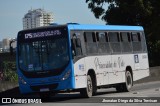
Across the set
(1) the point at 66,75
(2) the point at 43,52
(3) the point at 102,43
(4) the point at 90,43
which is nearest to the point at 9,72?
(3) the point at 102,43

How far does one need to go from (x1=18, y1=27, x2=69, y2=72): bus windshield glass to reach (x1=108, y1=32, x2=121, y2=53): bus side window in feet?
13.9

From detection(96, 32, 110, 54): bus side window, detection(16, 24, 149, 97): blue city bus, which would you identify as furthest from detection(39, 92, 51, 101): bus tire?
detection(96, 32, 110, 54): bus side window

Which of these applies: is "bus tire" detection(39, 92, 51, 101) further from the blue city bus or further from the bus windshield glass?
the bus windshield glass

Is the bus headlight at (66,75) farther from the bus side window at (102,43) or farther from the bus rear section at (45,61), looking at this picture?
the bus side window at (102,43)

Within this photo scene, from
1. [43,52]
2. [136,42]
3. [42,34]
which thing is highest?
[42,34]

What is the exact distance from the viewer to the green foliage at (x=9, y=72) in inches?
1148

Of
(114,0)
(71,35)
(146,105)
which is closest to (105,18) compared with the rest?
(114,0)

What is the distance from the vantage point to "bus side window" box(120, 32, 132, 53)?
26056mm

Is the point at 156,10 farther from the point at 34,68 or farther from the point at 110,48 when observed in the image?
the point at 34,68

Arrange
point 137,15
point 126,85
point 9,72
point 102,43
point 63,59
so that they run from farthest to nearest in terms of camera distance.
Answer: point 137,15 < point 9,72 < point 126,85 < point 102,43 < point 63,59

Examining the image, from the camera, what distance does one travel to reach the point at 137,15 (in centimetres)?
5097

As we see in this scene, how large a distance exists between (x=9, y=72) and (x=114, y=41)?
7.16 m

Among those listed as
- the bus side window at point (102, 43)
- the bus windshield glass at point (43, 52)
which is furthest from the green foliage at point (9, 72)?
the bus windshield glass at point (43, 52)

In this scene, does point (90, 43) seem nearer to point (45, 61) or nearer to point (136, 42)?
point (45, 61)
